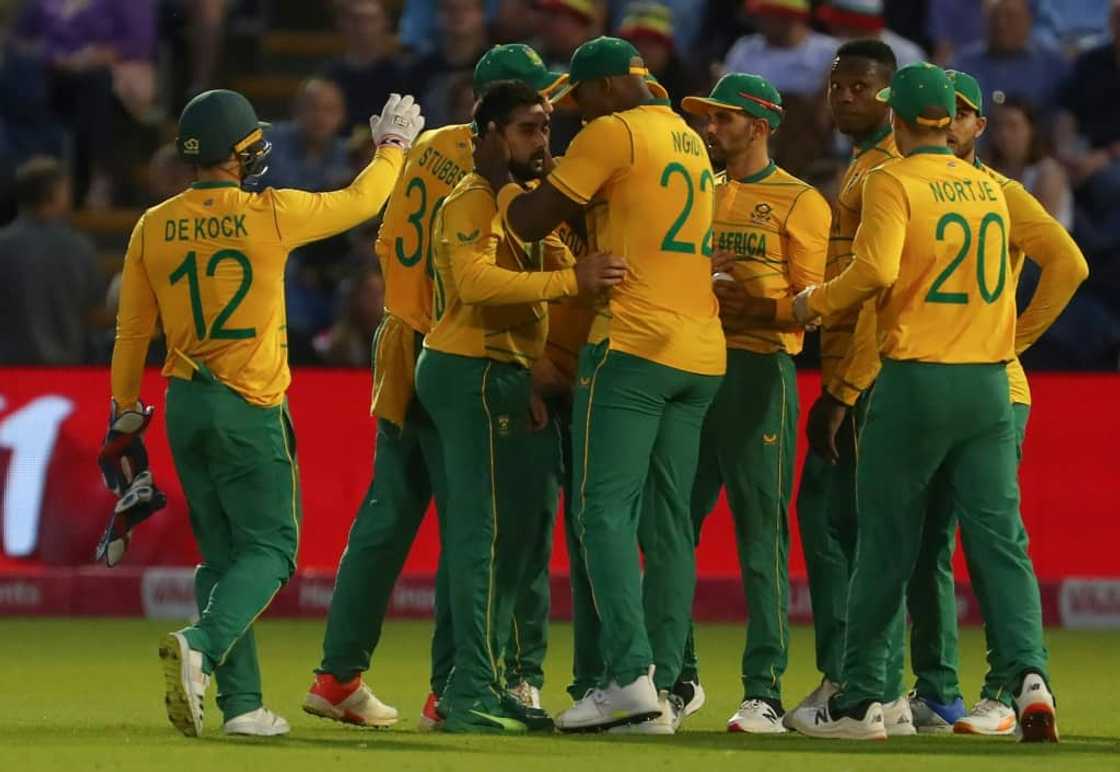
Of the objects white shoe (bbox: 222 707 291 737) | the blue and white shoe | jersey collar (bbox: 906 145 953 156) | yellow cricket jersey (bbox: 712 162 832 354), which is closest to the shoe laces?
the blue and white shoe

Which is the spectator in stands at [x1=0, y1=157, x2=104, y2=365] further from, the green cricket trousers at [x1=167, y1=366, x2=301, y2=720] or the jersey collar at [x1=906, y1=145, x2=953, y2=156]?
the jersey collar at [x1=906, y1=145, x2=953, y2=156]

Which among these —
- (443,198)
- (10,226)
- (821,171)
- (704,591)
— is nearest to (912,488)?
(443,198)

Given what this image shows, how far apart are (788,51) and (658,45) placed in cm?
86

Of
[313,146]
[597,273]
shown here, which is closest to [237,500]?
[597,273]

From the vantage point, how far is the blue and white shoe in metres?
10.4

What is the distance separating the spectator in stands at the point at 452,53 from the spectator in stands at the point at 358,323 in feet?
7.69

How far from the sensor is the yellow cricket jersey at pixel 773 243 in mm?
10352

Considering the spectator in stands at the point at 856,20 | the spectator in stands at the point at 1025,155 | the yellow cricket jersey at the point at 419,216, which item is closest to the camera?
the yellow cricket jersey at the point at 419,216

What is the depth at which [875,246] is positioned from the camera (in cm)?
943

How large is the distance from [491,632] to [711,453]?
4.11ft

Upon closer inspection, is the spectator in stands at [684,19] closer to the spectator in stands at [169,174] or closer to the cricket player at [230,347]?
the spectator in stands at [169,174]

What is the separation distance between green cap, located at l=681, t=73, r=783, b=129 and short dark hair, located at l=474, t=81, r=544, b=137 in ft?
2.90

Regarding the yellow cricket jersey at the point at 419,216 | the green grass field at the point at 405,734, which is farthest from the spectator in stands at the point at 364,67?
the yellow cricket jersey at the point at 419,216

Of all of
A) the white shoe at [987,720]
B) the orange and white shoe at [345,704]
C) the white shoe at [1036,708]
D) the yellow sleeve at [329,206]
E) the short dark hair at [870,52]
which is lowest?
the orange and white shoe at [345,704]
